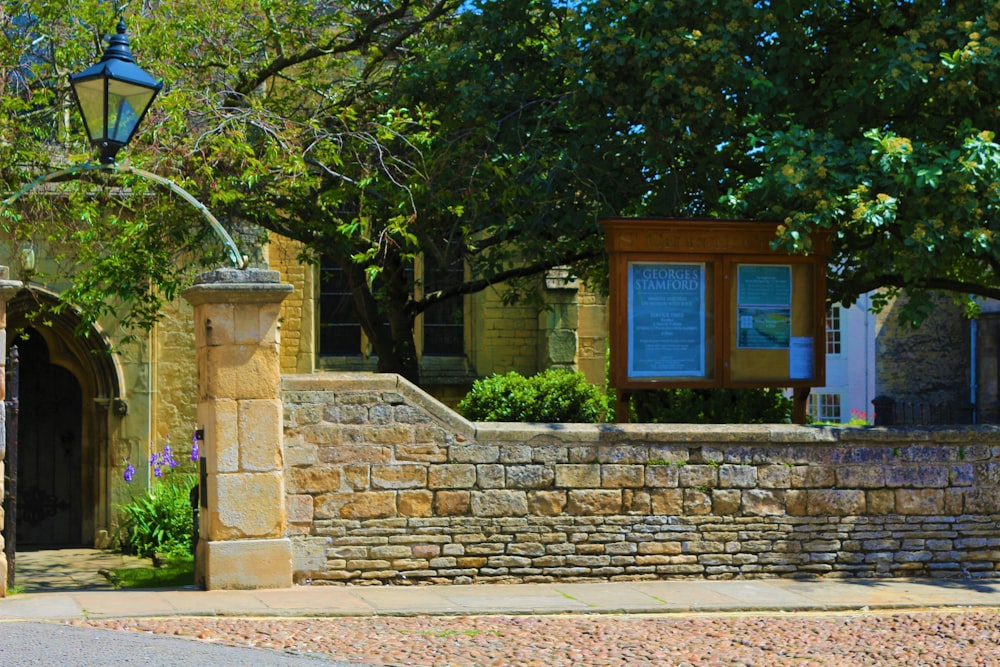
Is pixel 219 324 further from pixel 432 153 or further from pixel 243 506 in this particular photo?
pixel 432 153

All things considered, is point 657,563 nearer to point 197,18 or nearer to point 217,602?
point 217,602

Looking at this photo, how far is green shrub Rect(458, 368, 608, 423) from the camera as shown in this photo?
1409 centimetres

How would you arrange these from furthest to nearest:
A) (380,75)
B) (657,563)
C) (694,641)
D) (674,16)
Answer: (380,75) < (674,16) < (657,563) < (694,641)

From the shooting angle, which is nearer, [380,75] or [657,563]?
[657,563]

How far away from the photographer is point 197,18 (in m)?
13.2

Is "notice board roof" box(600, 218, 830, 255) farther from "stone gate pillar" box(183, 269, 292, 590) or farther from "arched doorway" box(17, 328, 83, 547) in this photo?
"arched doorway" box(17, 328, 83, 547)

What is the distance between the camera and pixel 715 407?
12.2 meters

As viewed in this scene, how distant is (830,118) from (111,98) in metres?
6.41

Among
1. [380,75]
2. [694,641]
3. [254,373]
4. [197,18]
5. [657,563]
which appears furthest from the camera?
[380,75]

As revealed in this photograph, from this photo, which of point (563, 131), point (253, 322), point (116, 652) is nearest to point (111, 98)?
point (253, 322)

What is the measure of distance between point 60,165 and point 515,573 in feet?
22.2

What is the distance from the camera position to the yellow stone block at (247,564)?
9695mm

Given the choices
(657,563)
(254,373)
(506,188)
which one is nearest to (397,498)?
(254,373)

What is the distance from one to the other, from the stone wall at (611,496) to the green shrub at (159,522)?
5420mm
